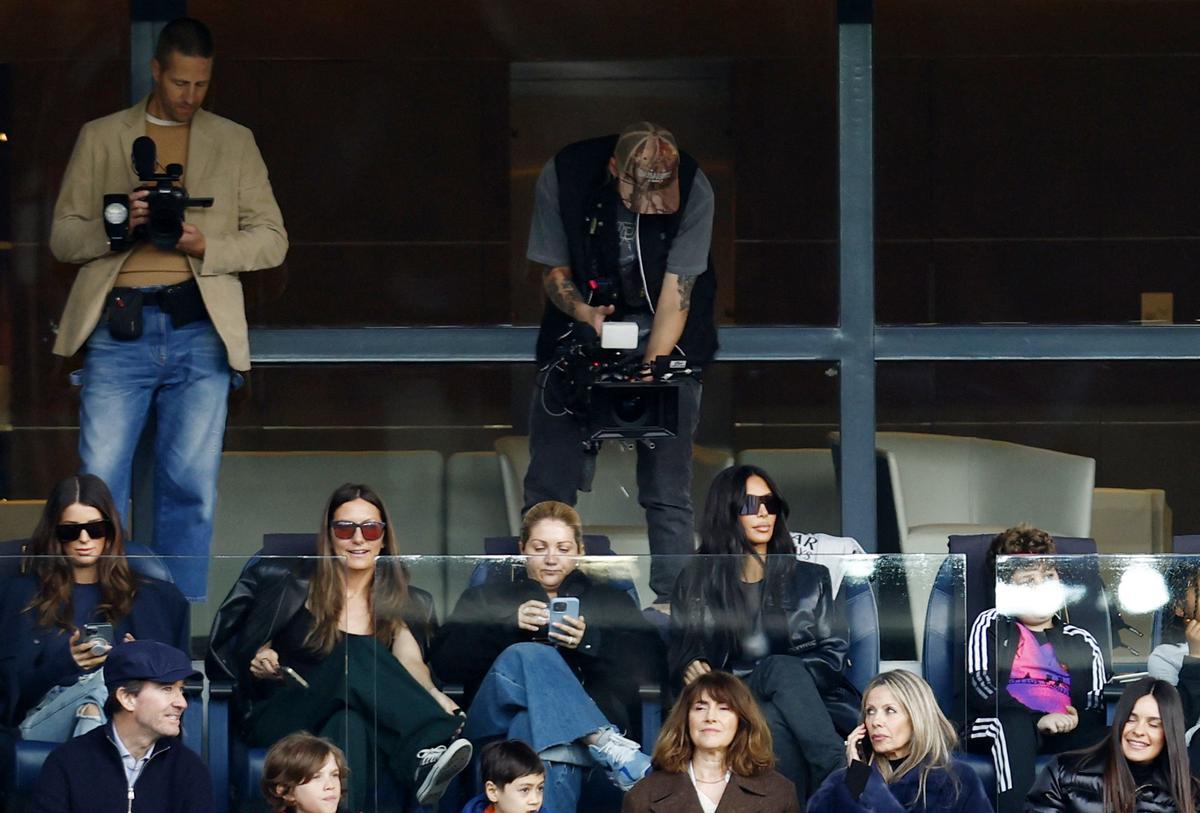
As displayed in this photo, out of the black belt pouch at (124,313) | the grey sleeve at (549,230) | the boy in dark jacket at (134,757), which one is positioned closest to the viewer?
the boy in dark jacket at (134,757)

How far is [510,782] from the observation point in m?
5.64

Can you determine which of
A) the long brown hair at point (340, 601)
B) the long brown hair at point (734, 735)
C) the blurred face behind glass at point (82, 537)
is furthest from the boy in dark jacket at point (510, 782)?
the blurred face behind glass at point (82, 537)

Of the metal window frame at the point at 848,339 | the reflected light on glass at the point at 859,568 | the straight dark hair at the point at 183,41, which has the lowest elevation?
the reflected light on glass at the point at 859,568

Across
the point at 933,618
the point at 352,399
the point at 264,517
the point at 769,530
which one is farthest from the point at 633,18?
the point at 933,618

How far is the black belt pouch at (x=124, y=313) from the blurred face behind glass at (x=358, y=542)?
3.55 ft

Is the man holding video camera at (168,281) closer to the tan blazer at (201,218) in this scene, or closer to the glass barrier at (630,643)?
the tan blazer at (201,218)

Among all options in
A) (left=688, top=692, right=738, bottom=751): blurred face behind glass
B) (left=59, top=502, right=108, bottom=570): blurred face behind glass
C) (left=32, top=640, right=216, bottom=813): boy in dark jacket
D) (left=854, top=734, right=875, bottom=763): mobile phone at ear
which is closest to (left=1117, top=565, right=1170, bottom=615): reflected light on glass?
(left=854, top=734, right=875, bottom=763): mobile phone at ear

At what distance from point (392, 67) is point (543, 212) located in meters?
2.55

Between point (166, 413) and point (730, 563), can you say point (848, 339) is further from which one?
point (166, 413)

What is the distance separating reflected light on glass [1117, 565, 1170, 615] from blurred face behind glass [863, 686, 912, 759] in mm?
711

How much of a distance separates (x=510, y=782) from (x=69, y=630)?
1.26m

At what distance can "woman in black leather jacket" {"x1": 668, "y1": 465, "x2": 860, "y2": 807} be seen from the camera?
577cm

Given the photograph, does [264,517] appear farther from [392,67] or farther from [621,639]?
[621,639]

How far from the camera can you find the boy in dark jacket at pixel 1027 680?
5805mm
